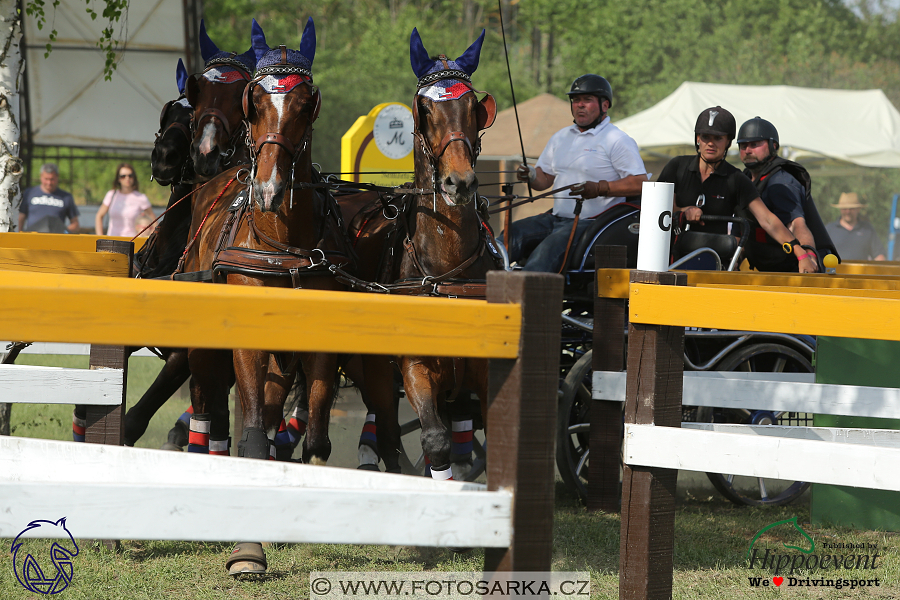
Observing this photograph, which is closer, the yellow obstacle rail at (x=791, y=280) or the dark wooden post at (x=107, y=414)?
the yellow obstacle rail at (x=791, y=280)

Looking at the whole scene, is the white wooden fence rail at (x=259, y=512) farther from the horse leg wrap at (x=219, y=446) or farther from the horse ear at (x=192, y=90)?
the horse ear at (x=192, y=90)

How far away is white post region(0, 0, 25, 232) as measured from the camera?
6146 mm

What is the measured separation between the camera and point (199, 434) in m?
4.98

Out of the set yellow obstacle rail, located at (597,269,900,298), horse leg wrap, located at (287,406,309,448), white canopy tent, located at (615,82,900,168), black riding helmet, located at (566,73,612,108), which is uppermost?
white canopy tent, located at (615,82,900,168)

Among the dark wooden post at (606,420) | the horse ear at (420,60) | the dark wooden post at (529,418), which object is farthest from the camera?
the dark wooden post at (606,420)

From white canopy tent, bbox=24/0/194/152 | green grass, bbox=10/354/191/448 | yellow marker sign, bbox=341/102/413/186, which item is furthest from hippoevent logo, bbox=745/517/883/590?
white canopy tent, bbox=24/0/194/152

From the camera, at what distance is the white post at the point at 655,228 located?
331 cm

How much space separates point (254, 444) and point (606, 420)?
2.40 m

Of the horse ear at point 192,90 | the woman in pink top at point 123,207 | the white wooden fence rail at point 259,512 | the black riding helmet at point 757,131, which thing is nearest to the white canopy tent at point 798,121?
the woman in pink top at point 123,207

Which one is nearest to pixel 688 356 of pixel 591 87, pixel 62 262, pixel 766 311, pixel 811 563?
pixel 811 563

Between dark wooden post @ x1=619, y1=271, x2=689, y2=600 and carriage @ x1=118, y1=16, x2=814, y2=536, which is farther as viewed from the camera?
carriage @ x1=118, y1=16, x2=814, y2=536

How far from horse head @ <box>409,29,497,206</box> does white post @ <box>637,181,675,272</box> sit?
2.82ft

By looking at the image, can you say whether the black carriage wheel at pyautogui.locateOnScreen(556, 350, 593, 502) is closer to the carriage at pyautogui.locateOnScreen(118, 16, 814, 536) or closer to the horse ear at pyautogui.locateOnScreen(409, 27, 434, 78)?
the carriage at pyautogui.locateOnScreen(118, 16, 814, 536)

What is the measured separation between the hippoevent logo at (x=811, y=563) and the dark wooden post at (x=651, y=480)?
154cm
